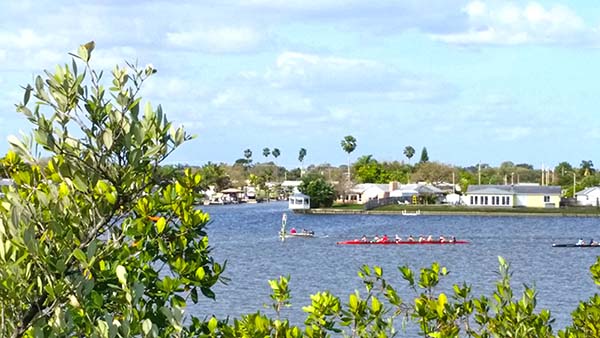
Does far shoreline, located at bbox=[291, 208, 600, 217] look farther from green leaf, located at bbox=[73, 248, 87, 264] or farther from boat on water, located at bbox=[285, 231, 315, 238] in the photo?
green leaf, located at bbox=[73, 248, 87, 264]

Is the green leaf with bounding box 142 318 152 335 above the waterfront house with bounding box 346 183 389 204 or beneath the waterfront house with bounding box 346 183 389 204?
beneath

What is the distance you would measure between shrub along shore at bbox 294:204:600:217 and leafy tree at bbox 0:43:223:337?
115m

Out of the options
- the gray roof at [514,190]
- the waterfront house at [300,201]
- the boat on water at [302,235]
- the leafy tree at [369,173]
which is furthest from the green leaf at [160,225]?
the leafy tree at [369,173]

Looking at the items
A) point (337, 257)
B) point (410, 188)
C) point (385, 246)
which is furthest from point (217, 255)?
point (410, 188)

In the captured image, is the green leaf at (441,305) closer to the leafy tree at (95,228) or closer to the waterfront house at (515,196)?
the leafy tree at (95,228)

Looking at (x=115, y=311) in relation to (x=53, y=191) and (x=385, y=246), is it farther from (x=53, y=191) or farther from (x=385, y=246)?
(x=385, y=246)

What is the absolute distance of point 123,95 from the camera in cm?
668

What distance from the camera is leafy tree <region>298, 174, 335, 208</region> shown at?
135750 millimetres

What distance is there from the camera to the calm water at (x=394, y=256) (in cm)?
4775

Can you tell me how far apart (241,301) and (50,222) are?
38861 millimetres

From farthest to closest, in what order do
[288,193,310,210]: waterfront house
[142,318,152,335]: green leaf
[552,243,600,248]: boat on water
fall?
1. [288,193,310,210]: waterfront house
2. [552,243,600,248]: boat on water
3. [142,318,152,335]: green leaf

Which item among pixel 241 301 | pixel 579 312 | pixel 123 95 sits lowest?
pixel 241 301

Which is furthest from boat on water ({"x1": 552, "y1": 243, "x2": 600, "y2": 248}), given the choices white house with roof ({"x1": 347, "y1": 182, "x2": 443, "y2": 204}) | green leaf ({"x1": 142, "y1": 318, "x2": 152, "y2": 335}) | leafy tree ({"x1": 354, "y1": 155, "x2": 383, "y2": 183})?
leafy tree ({"x1": 354, "y1": 155, "x2": 383, "y2": 183})

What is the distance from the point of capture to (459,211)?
123375mm
